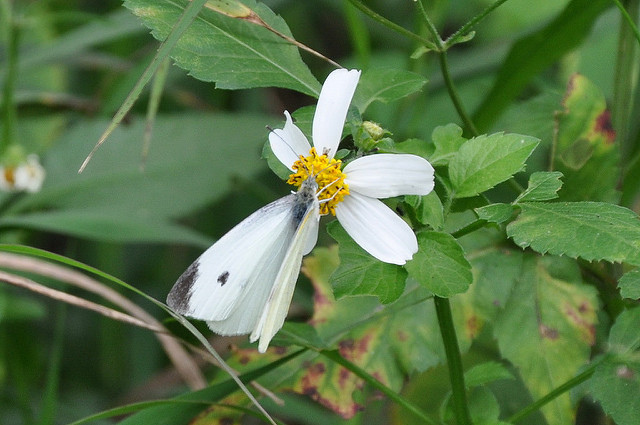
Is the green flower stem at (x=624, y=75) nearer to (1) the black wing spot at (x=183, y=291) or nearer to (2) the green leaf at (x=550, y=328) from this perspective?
(2) the green leaf at (x=550, y=328)

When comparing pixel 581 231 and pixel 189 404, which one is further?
pixel 189 404

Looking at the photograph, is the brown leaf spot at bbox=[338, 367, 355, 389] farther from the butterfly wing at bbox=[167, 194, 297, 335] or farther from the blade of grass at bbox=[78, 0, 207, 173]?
the blade of grass at bbox=[78, 0, 207, 173]

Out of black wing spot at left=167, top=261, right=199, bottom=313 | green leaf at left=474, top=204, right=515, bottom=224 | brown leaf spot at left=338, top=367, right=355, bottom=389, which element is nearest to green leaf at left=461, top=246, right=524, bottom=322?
brown leaf spot at left=338, top=367, right=355, bottom=389

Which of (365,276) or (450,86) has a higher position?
(450,86)

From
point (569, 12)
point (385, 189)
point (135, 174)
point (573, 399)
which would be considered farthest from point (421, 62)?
point (385, 189)

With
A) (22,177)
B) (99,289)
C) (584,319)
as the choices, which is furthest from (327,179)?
(22,177)

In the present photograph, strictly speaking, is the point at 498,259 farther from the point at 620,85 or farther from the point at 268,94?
the point at 268,94

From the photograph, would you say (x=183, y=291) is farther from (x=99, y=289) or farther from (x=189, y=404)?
(x=99, y=289)
